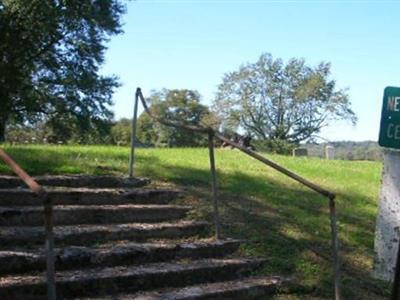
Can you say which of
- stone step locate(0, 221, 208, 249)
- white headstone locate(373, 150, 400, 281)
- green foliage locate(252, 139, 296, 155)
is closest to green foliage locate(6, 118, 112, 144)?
green foliage locate(252, 139, 296, 155)

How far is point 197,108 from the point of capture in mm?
97375

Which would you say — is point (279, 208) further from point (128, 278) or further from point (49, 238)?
point (49, 238)

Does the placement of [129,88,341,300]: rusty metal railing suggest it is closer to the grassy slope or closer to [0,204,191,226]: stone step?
the grassy slope

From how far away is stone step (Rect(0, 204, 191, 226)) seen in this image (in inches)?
233

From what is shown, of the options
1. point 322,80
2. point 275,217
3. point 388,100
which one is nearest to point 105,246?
point 275,217

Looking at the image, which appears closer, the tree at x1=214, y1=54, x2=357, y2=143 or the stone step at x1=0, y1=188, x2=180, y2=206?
the stone step at x1=0, y1=188, x2=180, y2=206

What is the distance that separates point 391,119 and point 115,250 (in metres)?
3.14

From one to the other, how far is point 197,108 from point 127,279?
304 feet

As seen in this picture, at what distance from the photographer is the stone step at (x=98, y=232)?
550cm

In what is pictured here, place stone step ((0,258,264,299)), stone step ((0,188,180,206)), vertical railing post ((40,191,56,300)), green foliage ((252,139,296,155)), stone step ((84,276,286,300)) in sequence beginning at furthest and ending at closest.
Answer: green foliage ((252,139,296,155)) < stone step ((0,188,180,206)) < stone step ((84,276,286,300)) < stone step ((0,258,264,299)) < vertical railing post ((40,191,56,300))

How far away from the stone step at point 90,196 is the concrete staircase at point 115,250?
0.01 meters

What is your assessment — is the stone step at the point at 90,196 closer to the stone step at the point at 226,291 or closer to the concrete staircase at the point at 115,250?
the concrete staircase at the point at 115,250

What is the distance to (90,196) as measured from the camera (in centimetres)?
671

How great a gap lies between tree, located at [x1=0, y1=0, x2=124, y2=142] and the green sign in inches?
1122
